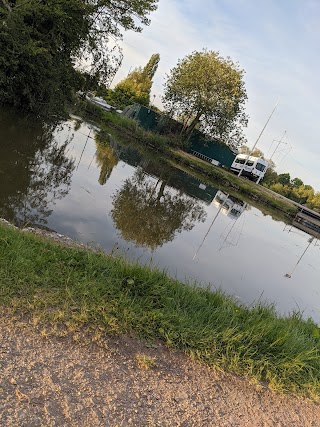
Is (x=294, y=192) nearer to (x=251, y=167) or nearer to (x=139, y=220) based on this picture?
(x=251, y=167)

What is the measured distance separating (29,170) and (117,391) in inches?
309

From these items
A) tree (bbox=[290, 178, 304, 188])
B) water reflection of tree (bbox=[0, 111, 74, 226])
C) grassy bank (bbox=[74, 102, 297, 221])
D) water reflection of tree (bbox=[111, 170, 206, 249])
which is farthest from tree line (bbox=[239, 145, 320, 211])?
water reflection of tree (bbox=[0, 111, 74, 226])

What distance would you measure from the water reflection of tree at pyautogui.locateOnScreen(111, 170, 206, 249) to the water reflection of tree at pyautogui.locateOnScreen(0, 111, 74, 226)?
1697 millimetres

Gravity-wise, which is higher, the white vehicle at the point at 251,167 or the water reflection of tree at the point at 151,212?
the white vehicle at the point at 251,167

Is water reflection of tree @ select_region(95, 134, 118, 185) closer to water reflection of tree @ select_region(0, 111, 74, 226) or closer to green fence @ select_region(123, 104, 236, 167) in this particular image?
water reflection of tree @ select_region(0, 111, 74, 226)

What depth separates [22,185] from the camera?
826 centimetres

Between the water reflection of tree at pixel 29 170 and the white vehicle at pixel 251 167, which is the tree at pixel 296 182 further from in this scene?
the water reflection of tree at pixel 29 170

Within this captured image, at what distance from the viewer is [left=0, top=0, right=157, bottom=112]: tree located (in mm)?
12844

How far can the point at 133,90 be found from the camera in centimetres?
4734

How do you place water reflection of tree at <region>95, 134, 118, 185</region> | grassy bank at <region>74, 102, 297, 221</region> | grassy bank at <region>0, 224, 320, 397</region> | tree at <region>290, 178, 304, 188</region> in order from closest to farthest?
grassy bank at <region>0, 224, 320, 397</region>
water reflection of tree at <region>95, 134, 118, 185</region>
grassy bank at <region>74, 102, 297, 221</region>
tree at <region>290, 178, 304, 188</region>

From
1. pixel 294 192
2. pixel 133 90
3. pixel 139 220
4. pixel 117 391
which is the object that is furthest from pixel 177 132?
pixel 117 391

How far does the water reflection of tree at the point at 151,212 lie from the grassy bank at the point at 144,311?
3866 mm

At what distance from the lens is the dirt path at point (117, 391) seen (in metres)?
2.28

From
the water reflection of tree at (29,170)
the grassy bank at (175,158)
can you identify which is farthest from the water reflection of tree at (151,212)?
the grassy bank at (175,158)
